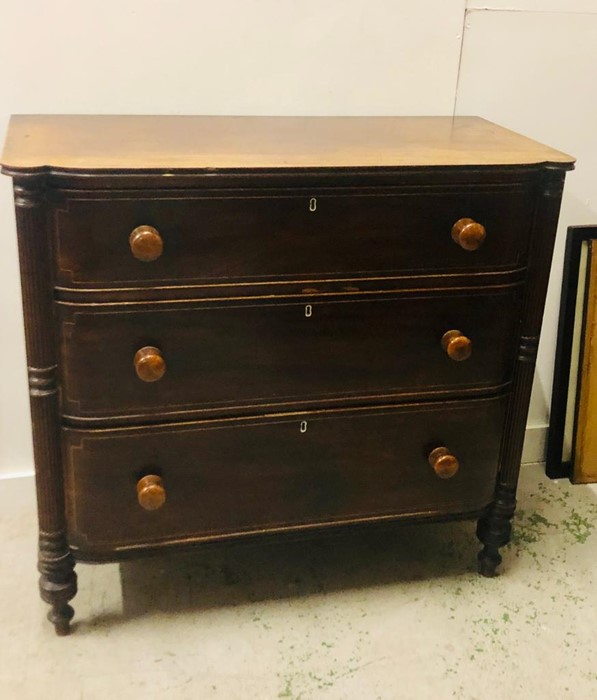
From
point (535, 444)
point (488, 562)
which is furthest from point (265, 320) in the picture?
point (535, 444)

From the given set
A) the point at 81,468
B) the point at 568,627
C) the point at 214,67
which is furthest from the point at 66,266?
the point at 568,627

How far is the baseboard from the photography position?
85.0 inches

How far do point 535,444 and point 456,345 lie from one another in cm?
85

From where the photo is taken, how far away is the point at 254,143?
143 centimetres

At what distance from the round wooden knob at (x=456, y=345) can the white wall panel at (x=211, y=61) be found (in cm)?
61

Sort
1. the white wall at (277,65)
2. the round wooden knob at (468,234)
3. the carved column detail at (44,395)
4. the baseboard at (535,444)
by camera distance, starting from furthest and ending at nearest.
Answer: the baseboard at (535,444)
the white wall at (277,65)
the round wooden knob at (468,234)
the carved column detail at (44,395)

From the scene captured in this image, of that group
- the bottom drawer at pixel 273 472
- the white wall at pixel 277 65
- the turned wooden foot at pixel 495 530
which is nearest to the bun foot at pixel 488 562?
the turned wooden foot at pixel 495 530

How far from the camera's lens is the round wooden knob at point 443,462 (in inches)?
60.7

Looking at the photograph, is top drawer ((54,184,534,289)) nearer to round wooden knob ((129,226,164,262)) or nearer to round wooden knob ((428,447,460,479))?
round wooden knob ((129,226,164,262))

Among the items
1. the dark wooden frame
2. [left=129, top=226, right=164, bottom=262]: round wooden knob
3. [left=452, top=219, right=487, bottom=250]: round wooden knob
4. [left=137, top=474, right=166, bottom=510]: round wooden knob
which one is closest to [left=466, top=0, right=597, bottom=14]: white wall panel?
the dark wooden frame

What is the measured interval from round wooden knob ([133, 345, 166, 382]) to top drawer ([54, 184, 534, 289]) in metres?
0.11

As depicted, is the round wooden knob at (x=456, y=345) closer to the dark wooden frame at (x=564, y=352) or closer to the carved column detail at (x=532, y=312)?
the carved column detail at (x=532, y=312)

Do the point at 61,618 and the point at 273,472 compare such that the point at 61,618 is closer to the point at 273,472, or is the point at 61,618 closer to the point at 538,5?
the point at 273,472

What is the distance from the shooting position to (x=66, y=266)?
4.17 ft
